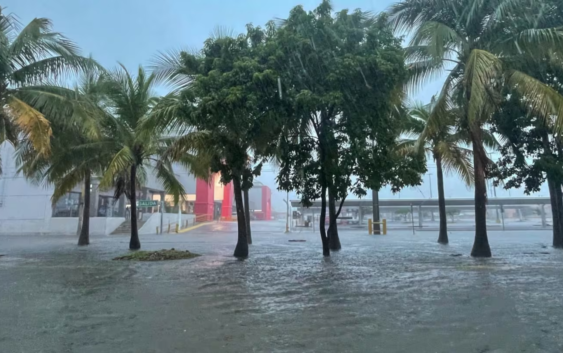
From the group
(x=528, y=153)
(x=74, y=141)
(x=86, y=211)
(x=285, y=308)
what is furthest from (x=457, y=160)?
(x=86, y=211)

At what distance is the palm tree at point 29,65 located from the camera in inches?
447

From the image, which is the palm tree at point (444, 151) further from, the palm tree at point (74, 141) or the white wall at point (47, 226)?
the white wall at point (47, 226)

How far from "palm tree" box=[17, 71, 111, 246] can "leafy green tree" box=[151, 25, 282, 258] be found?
2527 millimetres

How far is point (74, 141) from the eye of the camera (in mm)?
16047

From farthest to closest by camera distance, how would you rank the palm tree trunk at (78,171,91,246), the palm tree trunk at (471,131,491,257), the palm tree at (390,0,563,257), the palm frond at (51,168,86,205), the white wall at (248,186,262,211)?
the white wall at (248,186,262,211) < the palm tree trunk at (78,171,91,246) < the palm frond at (51,168,86,205) < the palm tree trunk at (471,131,491,257) < the palm tree at (390,0,563,257)

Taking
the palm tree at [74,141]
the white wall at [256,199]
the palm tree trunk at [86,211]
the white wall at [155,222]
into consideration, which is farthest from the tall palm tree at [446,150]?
the white wall at [256,199]

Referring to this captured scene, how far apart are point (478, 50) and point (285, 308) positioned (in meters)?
8.04

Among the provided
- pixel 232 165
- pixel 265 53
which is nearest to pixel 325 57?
pixel 265 53

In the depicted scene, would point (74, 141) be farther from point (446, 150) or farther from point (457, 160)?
point (457, 160)

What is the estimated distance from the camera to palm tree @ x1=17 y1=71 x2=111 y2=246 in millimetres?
Result: 12281

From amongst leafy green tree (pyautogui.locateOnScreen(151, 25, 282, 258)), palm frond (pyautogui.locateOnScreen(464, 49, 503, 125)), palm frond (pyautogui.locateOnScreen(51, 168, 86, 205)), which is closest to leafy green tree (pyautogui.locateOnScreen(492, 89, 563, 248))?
palm frond (pyautogui.locateOnScreen(464, 49, 503, 125))

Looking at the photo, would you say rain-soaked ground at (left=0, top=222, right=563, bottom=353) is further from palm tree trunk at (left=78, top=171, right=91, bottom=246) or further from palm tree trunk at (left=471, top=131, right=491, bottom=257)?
palm tree trunk at (left=78, top=171, right=91, bottom=246)

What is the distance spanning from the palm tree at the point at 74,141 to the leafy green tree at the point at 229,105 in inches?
99.5

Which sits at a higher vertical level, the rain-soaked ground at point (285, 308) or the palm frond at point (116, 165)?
the palm frond at point (116, 165)
